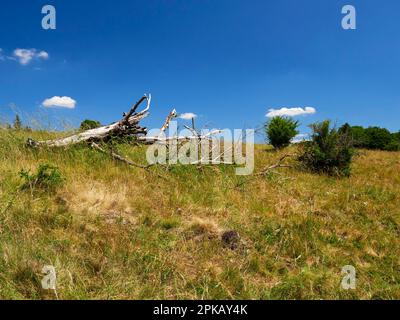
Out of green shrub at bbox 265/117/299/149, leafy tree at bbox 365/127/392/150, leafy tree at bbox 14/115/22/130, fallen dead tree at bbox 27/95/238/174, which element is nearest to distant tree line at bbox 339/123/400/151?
leafy tree at bbox 365/127/392/150

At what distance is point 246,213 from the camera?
5.92 metres

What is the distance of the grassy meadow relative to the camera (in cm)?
383

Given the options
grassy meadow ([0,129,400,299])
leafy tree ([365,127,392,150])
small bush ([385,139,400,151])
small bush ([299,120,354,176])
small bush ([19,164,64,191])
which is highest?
leafy tree ([365,127,392,150])

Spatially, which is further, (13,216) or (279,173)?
(279,173)

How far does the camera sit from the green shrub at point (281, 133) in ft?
57.3

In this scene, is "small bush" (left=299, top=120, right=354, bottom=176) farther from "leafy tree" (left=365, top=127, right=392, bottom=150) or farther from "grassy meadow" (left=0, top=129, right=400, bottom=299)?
"leafy tree" (left=365, top=127, right=392, bottom=150)

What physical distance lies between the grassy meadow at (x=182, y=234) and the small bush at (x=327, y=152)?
2184 mm

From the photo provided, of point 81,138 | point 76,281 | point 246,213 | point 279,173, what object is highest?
point 81,138

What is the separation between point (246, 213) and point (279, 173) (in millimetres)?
3071

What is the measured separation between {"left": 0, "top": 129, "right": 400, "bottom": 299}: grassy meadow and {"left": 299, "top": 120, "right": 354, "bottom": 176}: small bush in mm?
2184

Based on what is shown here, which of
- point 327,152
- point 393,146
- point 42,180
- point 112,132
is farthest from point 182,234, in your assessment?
point 393,146
